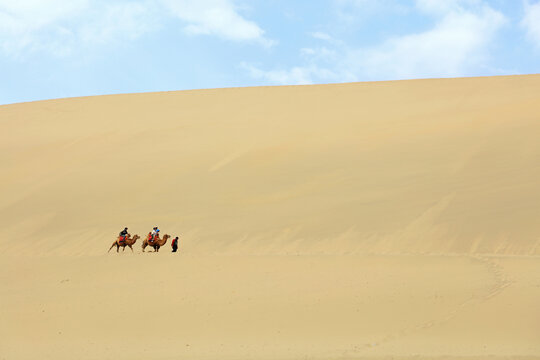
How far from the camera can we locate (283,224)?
16672 millimetres

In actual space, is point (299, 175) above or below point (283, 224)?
above

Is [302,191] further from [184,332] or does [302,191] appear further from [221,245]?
[184,332]

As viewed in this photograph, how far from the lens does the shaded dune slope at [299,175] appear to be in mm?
15539

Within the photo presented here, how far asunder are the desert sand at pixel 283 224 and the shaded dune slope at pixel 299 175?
7cm

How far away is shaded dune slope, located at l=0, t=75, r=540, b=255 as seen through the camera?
15539 millimetres

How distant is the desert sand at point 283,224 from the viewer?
31.0 ft

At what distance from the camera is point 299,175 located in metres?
19.6

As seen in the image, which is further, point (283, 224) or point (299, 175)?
point (299, 175)

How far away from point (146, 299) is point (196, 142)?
13088 mm

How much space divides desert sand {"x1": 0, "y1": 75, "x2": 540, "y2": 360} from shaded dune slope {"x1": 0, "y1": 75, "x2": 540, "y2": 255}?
70 millimetres

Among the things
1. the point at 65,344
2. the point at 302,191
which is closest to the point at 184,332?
the point at 65,344

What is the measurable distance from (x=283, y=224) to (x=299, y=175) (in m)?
3.21

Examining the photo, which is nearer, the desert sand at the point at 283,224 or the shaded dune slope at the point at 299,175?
the desert sand at the point at 283,224

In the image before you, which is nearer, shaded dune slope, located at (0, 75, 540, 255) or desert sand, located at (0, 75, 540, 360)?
desert sand, located at (0, 75, 540, 360)
